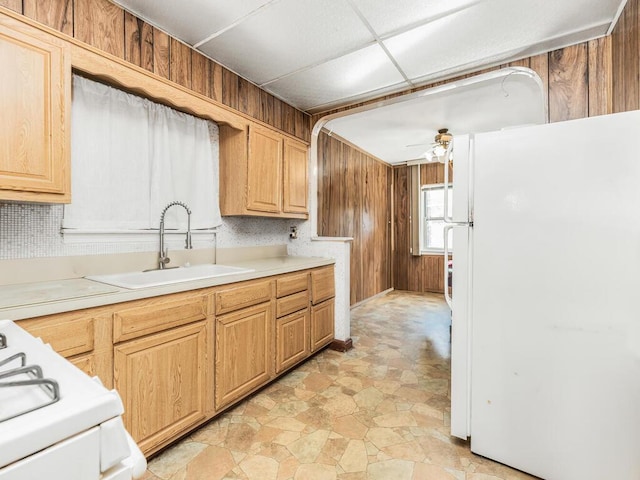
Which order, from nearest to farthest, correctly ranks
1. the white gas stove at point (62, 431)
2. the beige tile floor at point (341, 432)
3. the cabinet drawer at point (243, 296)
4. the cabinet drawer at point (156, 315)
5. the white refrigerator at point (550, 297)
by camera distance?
the white gas stove at point (62, 431), the white refrigerator at point (550, 297), the cabinet drawer at point (156, 315), the beige tile floor at point (341, 432), the cabinet drawer at point (243, 296)

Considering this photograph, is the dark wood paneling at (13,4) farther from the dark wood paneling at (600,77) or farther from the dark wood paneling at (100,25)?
the dark wood paneling at (600,77)

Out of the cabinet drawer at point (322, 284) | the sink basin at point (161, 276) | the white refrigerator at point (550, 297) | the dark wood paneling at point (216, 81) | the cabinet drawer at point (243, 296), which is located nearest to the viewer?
the white refrigerator at point (550, 297)

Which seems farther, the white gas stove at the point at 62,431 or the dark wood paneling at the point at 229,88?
the dark wood paneling at the point at 229,88

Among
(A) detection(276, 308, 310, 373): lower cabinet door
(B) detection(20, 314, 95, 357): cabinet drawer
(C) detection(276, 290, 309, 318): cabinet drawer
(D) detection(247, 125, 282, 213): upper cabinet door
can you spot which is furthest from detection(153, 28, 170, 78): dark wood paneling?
(A) detection(276, 308, 310, 373): lower cabinet door

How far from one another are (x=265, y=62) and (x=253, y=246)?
1549mm

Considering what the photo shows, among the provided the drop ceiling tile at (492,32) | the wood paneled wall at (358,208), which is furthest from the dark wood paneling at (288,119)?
the drop ceiling tile at (492,32)

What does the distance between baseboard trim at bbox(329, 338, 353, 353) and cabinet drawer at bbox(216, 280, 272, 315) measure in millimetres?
1129

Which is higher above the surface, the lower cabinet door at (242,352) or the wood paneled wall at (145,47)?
the wood paneled wall at (145,47)

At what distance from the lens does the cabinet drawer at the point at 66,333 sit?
1177mm

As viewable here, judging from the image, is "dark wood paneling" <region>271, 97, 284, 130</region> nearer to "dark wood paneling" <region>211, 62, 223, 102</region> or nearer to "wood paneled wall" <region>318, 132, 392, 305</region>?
"dark wood paneling" <region>211, 62, 223, 102</region>

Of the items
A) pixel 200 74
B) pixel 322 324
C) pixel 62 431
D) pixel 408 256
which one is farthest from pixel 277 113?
pixel 408 256

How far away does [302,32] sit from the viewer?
2041mm

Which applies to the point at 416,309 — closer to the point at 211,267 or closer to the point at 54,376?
the point at 211,267

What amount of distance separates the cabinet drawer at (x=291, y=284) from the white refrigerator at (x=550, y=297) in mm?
1236
